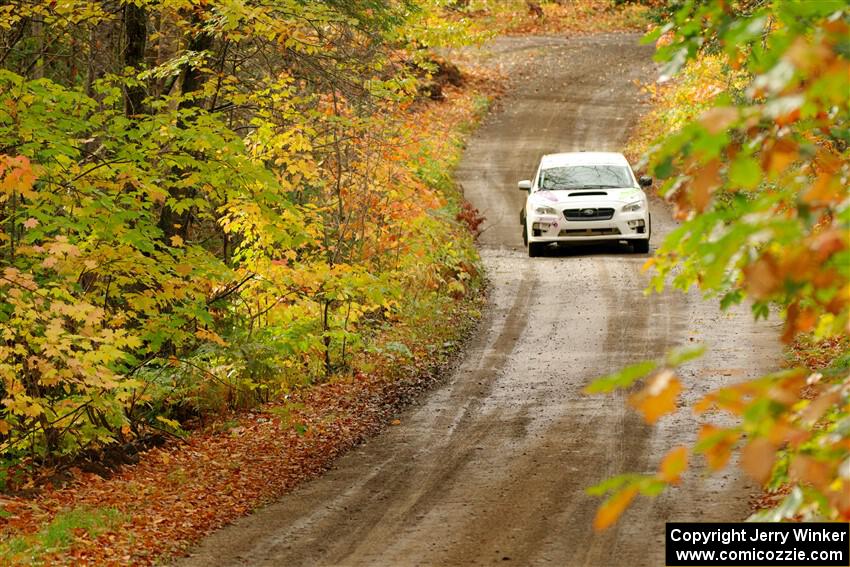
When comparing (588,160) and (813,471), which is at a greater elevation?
(588,160)

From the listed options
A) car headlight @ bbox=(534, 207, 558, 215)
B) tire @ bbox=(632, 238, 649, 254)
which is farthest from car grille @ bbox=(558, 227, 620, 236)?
tire @ bbox=(632, 238, 649, 254)

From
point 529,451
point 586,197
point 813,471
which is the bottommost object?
point 529,451

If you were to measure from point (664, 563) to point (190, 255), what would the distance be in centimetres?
576

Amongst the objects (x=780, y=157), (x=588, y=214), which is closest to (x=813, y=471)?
(x=780, y=157)

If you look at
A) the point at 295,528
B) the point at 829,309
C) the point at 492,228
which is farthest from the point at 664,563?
the point at 492,228

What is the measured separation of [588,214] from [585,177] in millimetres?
1111

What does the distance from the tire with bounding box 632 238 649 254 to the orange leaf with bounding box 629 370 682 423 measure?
58.5 ft

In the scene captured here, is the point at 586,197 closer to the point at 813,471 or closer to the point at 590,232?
the point at 590,232

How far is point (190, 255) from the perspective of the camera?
423 inches

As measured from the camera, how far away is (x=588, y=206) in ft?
65.0

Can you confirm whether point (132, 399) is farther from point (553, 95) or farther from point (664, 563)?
point (553, 95)

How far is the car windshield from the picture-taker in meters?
20.5

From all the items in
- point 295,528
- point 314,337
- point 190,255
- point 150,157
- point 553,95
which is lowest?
point 295,528

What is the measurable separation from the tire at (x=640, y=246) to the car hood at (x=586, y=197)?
0.99 m
